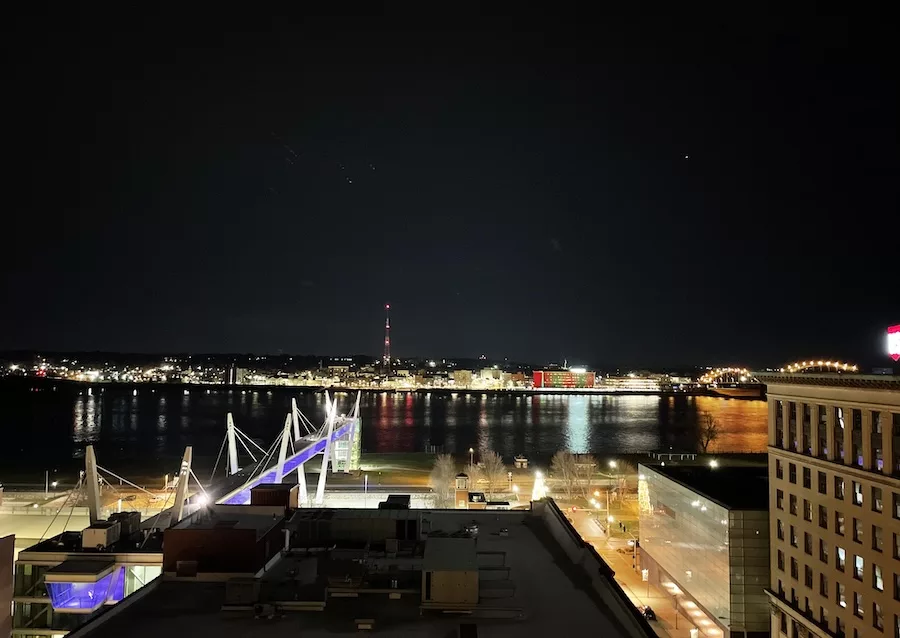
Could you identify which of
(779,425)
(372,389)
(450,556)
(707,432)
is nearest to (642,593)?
(779,425)

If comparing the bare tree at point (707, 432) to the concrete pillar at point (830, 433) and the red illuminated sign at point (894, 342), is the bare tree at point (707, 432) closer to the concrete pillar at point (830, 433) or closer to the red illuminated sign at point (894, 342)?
the red illuminated sign at point (894, 342)

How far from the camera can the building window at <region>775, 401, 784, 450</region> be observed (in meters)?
9.05

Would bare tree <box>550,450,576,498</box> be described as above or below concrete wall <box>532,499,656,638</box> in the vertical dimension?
below

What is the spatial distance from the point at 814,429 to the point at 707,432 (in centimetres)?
2316

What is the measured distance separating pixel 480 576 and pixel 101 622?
8.42 ft

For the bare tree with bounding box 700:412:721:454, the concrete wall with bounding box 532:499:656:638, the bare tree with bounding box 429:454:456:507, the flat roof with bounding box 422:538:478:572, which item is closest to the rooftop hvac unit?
the flat roof with bounding box 422:538:478:572

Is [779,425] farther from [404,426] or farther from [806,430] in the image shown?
[404,426]

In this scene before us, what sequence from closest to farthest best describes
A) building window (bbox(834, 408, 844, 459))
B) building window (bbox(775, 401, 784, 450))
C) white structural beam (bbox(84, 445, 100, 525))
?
building window (bbox(834, 408, 844, 459))
white structural beam (bbox(84, 445, 100, 525))
building window (bbox(775, 401, 784, 450))

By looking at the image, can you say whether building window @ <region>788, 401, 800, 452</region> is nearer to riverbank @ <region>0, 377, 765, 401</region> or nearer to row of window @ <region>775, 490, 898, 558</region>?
row of window @ <region>775, 490, 898, 558</region>

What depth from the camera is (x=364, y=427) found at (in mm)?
36656

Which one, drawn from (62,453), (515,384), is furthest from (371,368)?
(62,453)

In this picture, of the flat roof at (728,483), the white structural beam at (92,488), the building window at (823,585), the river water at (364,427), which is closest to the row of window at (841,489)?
the flat roof at (728,483)

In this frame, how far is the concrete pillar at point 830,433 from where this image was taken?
7.82 m

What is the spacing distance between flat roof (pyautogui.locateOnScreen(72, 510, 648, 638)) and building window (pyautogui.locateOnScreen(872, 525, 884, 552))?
431cm
